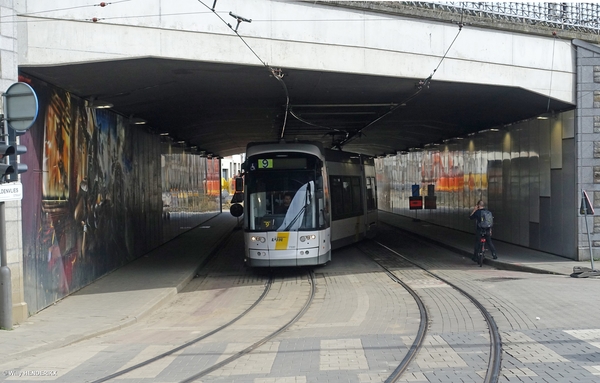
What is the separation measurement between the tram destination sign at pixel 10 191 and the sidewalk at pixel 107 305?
2096mm

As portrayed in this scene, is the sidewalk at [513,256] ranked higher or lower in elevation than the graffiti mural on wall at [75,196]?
lower

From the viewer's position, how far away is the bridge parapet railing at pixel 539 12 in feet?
53.5

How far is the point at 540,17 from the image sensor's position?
1766 cm

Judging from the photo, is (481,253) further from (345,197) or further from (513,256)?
(345,197)

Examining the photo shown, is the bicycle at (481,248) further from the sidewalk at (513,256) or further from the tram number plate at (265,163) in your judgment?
the tram number plate at (265,163)

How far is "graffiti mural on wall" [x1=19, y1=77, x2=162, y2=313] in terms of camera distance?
475 inches

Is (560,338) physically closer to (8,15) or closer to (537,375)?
(537,375)

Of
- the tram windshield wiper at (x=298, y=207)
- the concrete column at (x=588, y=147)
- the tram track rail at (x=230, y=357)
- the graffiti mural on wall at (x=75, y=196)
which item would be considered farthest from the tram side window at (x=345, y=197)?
the concrete column at (x=588, y=147)

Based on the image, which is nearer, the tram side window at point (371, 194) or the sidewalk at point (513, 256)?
the sidewalk at point (513, 256)

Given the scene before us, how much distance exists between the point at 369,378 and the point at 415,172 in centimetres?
3286

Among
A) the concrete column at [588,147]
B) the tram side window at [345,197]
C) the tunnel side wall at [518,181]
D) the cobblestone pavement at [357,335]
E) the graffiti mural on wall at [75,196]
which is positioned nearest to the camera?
the cobblestone pavement at [357,335]

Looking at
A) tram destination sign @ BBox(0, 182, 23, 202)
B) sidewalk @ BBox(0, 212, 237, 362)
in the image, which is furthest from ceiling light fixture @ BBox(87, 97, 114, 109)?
tram destination sign @ BBox(0, 182, 23, 202)

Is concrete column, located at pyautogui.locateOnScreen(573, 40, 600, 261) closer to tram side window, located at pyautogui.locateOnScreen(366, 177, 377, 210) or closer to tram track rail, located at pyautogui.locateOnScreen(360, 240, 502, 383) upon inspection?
tram track rail, located at pyautogui.locateOnScreen(360, 240, 502, 383)

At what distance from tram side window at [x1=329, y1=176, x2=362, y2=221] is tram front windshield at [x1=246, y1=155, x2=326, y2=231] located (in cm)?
253
